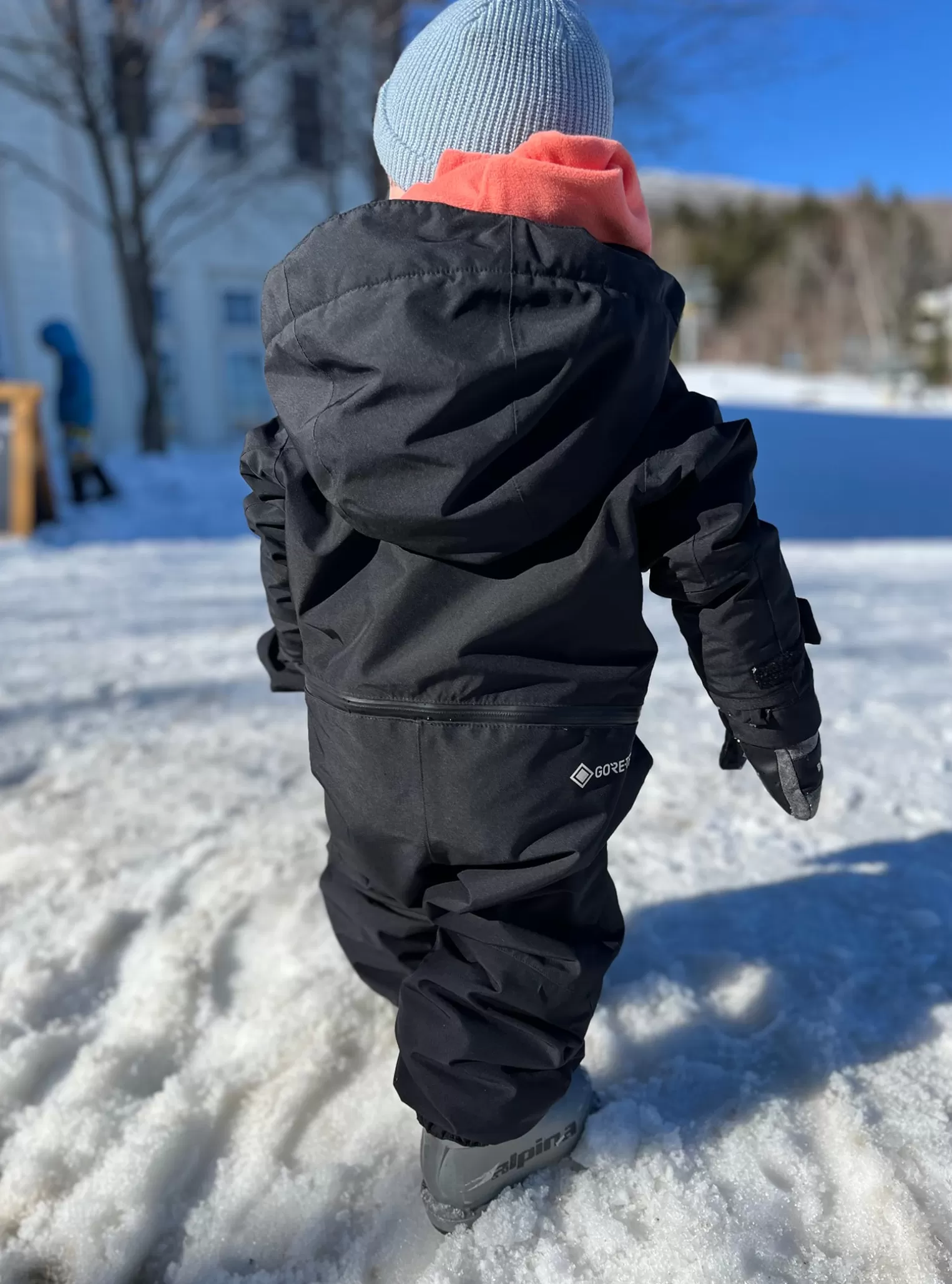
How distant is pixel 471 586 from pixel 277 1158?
101cm

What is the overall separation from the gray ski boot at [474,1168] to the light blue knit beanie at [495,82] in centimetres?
139

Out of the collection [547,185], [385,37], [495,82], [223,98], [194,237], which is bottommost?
[547,185]

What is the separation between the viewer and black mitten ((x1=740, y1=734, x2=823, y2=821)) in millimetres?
1374

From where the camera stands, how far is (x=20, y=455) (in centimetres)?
643

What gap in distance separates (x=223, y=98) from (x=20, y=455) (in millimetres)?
8624

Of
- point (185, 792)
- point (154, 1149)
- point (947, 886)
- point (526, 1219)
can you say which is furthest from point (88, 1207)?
point (947, 886)

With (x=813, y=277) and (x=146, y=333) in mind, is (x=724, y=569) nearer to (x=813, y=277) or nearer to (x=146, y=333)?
(x=146, y=333)

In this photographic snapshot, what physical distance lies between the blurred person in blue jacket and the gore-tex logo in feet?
23.9

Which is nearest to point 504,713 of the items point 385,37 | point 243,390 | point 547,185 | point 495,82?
point 547,185

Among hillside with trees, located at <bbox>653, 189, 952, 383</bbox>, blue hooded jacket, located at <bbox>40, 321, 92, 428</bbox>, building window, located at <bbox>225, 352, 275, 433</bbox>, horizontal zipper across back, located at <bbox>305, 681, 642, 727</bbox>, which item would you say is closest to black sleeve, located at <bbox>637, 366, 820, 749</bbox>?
horizontal zipper across back, located at <bbox>305, 681, 642, 727</bbox>

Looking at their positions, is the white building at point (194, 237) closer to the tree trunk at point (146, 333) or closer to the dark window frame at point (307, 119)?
the dark window frame at point (307, 119)

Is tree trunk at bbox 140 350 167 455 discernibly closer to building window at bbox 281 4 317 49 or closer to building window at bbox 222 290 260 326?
building window at bbox 222 290 260 326

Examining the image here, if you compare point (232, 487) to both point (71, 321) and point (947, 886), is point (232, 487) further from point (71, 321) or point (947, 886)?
point (947, 886)

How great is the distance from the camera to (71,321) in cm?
1210
